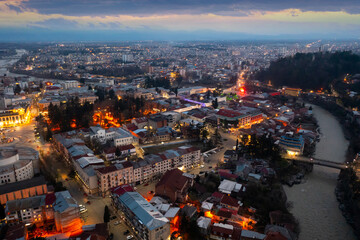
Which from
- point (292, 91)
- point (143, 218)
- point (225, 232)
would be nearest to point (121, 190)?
point (143, 218)

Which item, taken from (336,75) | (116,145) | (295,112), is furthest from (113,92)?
(336,75)

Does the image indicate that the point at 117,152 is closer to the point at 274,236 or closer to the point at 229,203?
the point at 229,203

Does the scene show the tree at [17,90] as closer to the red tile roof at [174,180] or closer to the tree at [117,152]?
the tree at [117,152]

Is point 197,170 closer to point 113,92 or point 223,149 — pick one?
point 223,149

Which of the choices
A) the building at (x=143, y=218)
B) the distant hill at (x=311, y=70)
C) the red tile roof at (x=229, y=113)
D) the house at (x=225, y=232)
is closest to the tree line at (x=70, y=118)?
the red tile roof at (x=229, y=113)

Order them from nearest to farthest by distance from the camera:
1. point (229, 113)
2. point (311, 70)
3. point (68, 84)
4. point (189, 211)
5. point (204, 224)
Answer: point (204, 224) → point (189, 211) → point (229, 113) → point (68, 84) → point (311, 70)

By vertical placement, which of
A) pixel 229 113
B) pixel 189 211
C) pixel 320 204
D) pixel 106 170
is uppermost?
pixel 229 113
